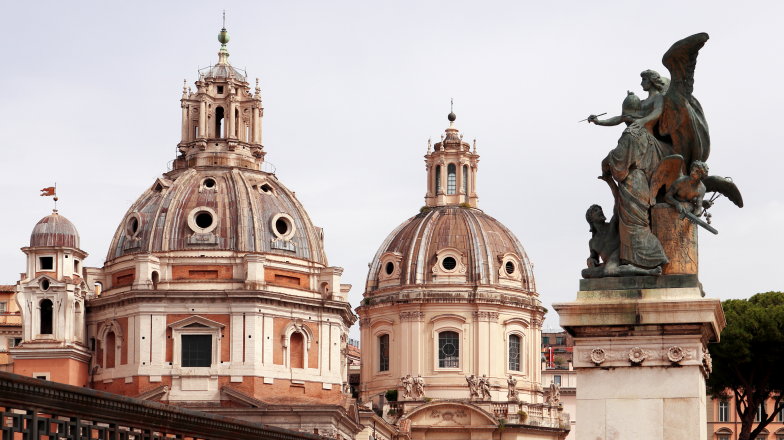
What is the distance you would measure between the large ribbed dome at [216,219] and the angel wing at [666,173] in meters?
65.4

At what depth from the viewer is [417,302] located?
313 ft

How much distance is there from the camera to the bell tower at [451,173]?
101625 millimetres

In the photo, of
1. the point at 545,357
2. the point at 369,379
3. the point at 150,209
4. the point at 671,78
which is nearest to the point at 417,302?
the point at 369,379

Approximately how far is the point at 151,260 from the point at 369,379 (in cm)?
2468

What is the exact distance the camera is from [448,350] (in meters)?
95.7

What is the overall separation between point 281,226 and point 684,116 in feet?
220

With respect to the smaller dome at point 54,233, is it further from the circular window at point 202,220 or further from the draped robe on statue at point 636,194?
the draped robe on statue at point 636,194

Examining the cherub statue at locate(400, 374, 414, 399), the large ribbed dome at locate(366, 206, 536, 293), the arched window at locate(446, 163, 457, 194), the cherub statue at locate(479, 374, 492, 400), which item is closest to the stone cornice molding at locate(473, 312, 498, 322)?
the large ribbed dome at locate(366, 206, 536, 293)

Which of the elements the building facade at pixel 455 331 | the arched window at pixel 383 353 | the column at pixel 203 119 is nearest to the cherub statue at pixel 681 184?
the column at pixel 203 119

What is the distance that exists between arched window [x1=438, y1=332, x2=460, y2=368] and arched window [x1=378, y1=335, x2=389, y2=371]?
13.3 ft

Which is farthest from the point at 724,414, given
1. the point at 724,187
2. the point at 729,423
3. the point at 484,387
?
the point at 724,187

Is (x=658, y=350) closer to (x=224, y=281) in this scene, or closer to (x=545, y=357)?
(x=224, y=281)

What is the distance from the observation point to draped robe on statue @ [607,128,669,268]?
14.3 m

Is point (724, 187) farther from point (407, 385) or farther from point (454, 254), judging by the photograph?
point (454, 254)
